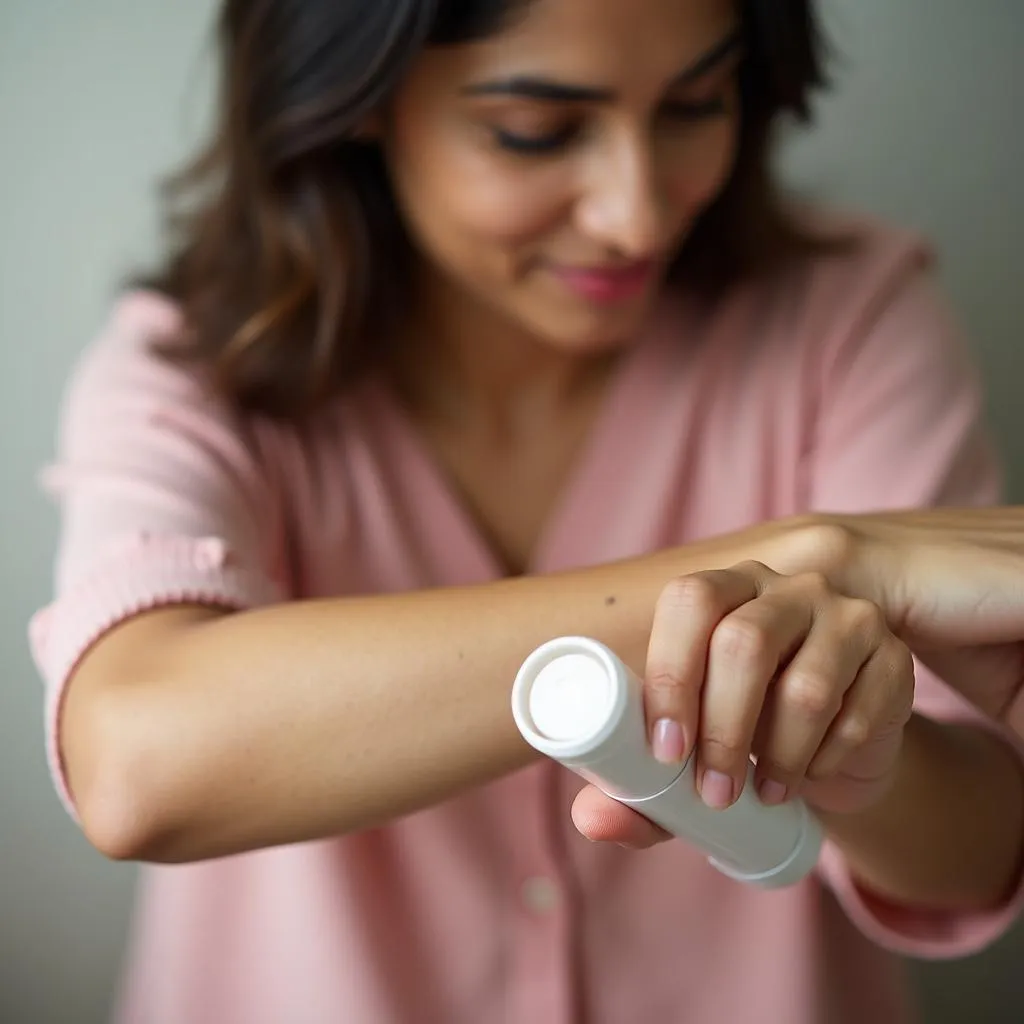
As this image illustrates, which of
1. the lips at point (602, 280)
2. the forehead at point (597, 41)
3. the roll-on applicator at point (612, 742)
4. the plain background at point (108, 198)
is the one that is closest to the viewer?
the roll-on applicator at point (612, 742)

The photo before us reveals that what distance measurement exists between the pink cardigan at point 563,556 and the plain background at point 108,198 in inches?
6.0

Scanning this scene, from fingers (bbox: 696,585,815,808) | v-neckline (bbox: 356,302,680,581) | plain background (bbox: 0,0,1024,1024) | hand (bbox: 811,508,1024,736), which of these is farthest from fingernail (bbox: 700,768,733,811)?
plain background (bbox: 0,0,1024,1024)

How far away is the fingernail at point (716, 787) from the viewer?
375mm

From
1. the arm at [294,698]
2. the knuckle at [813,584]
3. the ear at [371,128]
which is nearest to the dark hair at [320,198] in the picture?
the ear at [371,128]

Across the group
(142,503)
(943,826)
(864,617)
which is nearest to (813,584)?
(864,617)

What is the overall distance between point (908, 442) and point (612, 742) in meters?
0.42

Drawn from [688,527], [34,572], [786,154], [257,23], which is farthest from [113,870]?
[786,154]

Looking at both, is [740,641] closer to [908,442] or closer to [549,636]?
[549,636]

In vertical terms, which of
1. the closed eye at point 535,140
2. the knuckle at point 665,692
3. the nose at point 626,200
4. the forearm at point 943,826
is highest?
the closed eye at point 535,140

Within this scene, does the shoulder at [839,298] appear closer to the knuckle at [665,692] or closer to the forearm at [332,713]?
the forearm at [332,713]

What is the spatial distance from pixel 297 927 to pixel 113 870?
346 mm

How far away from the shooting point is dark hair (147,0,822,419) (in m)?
0.61

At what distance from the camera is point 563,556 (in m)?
0.72

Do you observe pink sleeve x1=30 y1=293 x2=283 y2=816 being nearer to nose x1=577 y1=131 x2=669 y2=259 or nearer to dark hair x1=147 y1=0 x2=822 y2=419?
dark hair x1=147 y1=0 x2=822 y2=419
